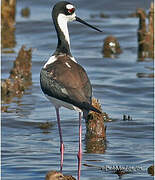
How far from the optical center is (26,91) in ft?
51.4

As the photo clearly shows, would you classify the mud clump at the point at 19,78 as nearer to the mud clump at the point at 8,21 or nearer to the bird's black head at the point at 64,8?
the mud clump at the point at 8,21

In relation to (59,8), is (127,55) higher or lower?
lower

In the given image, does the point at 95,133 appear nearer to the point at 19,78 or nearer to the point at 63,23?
the point at 63,23

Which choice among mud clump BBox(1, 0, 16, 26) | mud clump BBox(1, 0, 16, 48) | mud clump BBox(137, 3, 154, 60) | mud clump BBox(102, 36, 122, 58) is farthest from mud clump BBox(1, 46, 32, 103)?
mud clump BBox(1, 0, 16, 26)

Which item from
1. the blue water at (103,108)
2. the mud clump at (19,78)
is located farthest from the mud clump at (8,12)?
the mud clump at (19,78)

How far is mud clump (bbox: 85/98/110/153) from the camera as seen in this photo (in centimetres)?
1117

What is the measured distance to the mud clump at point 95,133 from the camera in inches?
440

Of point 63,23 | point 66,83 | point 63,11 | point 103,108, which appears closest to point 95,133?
point 63,23

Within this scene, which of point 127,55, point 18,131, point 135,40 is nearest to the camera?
point 18,131

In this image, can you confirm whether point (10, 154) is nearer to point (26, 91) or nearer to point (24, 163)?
point (24, 163)

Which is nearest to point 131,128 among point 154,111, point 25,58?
point 154,111

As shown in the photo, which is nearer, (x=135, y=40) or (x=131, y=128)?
(x=131, y=128)

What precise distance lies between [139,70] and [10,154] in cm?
743

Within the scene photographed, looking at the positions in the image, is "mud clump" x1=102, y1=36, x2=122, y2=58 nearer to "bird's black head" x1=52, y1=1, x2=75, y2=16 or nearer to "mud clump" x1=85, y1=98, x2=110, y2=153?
"mud clump" x1=85, y1=98, x2=110, y2=153
